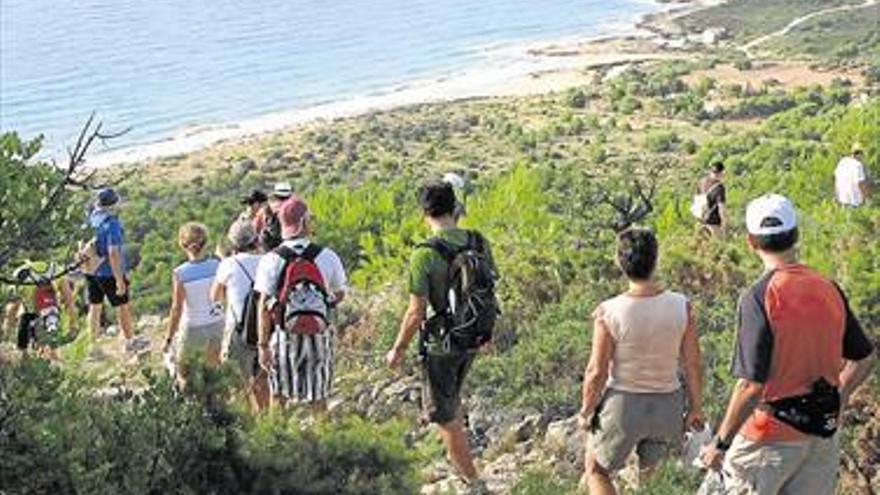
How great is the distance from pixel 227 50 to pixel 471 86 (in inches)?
727

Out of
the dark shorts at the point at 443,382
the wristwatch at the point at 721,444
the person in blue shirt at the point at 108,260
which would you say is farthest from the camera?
the person in blue shirt at the point at 108,260

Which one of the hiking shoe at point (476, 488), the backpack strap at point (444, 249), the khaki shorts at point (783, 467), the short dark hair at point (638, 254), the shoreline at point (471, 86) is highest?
the short dark hair at point (638, 254)

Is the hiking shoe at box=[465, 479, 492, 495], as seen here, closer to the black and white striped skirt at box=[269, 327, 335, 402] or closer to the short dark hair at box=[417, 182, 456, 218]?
the black and white striped skirt at box=[269, 327, 335, 402]

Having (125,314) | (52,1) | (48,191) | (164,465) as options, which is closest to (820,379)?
(164,465)

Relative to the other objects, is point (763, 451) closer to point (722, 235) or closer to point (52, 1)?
point (722, 235)

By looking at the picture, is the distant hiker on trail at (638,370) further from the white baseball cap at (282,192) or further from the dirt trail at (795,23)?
the dirt trail at (795,23)

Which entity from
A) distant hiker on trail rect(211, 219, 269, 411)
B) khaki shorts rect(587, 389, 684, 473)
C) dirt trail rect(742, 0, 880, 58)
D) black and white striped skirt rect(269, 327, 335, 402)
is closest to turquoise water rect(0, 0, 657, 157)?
dirt trail rect(742, 0, 880, 58)

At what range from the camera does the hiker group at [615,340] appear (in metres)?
4.50

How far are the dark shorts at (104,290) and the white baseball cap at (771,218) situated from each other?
6.57 m

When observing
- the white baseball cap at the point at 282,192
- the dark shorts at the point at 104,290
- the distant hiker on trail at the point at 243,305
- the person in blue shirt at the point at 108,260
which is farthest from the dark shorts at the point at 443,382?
the dark shorts at the point at 104,290

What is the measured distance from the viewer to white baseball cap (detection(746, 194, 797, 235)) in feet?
14.8

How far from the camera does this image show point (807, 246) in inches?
378

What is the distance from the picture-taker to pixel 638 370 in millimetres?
5207

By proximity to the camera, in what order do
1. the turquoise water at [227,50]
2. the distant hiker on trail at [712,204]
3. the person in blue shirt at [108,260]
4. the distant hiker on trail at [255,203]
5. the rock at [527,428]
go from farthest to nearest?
1. the turquoise water at [227,50]
2. the distant hiker on trail at [712,204]
3. the person in blue shirt at [108,260]
4. the distant hiker on trail at [255,203]
5. the rock at [527,428]
